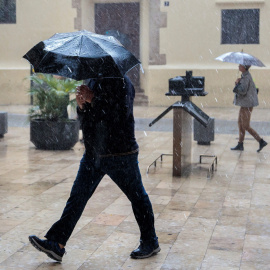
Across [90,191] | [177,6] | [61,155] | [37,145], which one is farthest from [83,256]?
[177,6]

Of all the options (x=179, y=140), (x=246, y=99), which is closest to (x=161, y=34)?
(x=246, y=99)

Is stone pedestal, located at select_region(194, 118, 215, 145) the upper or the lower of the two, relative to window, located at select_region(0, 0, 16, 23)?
lower

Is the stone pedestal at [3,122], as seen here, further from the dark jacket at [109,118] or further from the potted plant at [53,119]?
the dark jacket at [109,118]

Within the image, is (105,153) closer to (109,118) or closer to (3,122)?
(109,118)

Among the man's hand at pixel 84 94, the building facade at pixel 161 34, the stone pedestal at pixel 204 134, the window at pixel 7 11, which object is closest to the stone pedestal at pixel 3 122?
the stone pedestal at pixel 204 134

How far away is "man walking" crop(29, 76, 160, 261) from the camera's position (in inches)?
175

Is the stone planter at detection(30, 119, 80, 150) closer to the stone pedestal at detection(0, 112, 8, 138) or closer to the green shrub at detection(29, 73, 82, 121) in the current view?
the green shrub at detection(29, 73, 82, 121)

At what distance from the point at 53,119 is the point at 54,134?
31 centimetres

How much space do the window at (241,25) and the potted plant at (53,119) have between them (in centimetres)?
984

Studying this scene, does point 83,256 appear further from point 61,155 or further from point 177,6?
point 177,6

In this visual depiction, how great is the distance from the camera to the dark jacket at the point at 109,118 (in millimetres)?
4430

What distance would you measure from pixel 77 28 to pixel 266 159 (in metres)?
12.0

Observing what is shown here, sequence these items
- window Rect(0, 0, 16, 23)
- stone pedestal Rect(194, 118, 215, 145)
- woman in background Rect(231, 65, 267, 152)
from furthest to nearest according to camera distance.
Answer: window Rect(0, 0, 16, 23) < stone pedestal Rect(194, 118, 215, 145) < woman in background Rect(231, 65, 267, 152)

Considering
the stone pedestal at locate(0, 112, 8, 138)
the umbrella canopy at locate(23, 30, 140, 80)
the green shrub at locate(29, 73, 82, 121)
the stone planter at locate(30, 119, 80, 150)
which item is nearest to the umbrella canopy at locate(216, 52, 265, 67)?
the green shrub at locate(29, 73, 82, 121)
